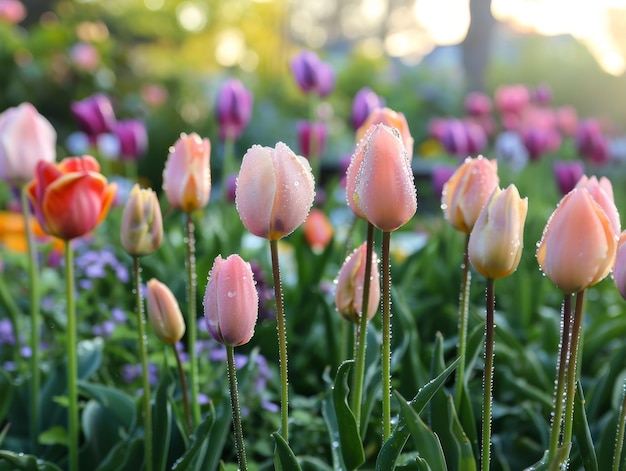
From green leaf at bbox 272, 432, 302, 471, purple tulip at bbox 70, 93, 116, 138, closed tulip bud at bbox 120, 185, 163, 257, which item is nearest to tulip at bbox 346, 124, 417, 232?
green leaf at bbox 272, 432, 302, 471

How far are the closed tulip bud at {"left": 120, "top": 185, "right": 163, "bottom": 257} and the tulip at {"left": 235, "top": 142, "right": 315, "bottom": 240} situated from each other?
0.27 meters

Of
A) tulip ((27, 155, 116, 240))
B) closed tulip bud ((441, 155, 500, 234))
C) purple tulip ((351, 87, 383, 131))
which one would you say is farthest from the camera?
purple tulip ((351, 87, 383, 131))

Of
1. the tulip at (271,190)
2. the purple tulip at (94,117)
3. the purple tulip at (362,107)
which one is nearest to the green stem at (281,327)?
the tulip at (271,190)

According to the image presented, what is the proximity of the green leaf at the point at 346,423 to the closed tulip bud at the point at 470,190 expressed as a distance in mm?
268

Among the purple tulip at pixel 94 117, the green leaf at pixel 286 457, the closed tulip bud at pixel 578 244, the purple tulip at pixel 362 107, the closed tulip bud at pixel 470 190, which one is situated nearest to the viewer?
the closed tulip bud at pixel 578 244

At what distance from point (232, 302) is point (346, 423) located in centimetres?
25

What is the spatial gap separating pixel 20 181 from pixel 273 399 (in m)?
0.77

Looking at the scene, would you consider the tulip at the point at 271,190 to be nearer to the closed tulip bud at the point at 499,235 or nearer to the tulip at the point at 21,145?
the closed tulip bud at the point at 499,235

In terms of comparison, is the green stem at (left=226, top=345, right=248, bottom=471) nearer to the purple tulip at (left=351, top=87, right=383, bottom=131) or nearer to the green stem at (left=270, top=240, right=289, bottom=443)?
the green stem at (left=270, top=240, right=289, bottom=443)

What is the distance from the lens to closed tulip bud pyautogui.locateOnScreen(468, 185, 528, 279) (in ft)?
2.51

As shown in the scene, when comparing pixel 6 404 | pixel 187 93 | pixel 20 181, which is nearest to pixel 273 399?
pixel 6 404

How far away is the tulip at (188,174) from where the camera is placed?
3.73 feet

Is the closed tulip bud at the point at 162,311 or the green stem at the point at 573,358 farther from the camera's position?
the closed tulip bud at the point at 162,311

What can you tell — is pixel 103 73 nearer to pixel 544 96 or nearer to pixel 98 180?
pixel 544 96
